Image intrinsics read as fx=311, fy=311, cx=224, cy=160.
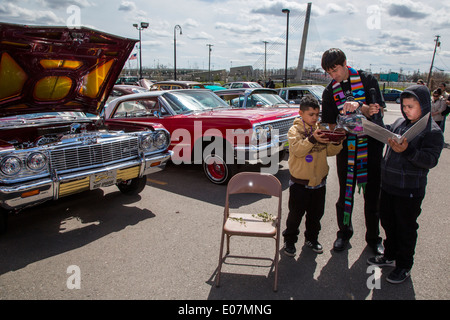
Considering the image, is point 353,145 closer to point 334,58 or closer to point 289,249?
point 334,58

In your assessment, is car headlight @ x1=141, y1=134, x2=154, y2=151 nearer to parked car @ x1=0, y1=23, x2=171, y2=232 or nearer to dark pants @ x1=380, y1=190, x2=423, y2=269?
parked car @ x1=0, y1=23, x2=171, y2=232

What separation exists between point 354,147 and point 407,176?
0.59 metres

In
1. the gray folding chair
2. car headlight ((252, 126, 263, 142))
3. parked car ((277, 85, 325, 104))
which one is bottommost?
the gray folding chair

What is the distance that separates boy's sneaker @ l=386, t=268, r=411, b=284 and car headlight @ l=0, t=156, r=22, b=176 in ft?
12.2

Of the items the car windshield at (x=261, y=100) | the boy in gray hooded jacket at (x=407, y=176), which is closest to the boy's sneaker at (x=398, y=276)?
the boy in gray hooded jacket at (x=407, y=176)

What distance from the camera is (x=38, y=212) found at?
14.4 ft

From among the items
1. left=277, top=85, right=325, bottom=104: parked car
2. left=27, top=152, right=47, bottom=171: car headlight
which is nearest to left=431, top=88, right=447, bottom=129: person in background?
left=277, top=85, right=325, bottom=104: parked car

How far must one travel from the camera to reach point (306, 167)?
298 centimetres

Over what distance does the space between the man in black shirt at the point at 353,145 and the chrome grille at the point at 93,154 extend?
98.9 inches

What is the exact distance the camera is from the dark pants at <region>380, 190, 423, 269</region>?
8.63ft

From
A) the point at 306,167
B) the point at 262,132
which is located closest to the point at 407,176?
the point at 306,167

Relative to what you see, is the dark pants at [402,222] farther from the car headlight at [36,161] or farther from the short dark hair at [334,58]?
the car headlight at [36,161]
